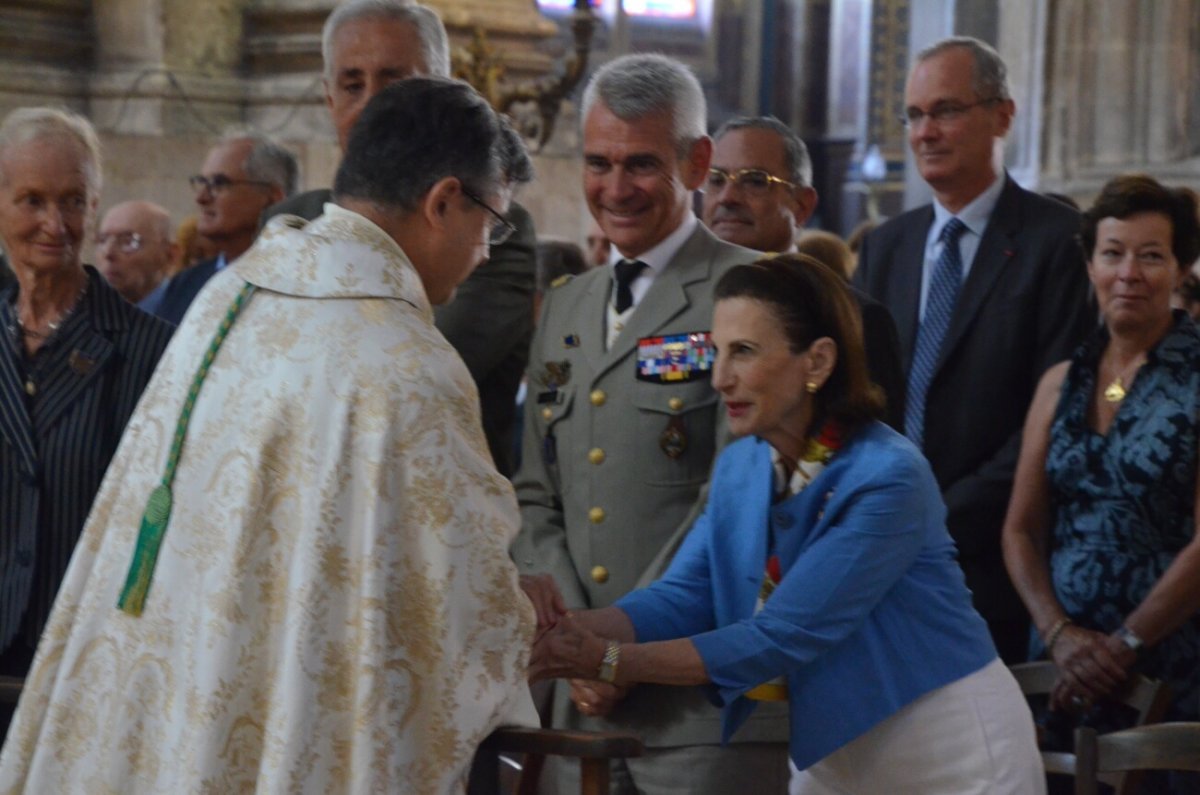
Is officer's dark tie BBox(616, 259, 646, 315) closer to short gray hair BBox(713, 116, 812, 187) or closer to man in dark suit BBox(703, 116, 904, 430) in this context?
man in dark suit BBox(703, 116, 904, 430)

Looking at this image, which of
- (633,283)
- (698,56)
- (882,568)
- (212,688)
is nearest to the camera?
(212,688)

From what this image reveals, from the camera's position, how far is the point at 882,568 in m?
2.70

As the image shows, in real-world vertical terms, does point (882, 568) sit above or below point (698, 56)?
below

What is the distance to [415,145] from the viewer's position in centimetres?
247

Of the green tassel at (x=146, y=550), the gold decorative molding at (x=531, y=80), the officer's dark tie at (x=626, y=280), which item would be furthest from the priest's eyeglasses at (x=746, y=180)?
the gold decorative molding at (x=531, y=80)

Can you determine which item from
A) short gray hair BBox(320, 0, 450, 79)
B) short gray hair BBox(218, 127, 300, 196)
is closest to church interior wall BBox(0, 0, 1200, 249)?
short gray hair BBox(218, 127, 300, 196)

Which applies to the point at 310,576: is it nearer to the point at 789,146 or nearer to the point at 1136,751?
the point at 1136,751

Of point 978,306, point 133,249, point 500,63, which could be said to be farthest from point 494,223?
point 500,63

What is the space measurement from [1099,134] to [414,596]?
9.20 metres

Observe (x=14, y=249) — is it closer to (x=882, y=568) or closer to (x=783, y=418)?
(x=783, y=418)

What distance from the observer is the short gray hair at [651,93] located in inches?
121

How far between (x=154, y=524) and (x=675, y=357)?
1.02 meters

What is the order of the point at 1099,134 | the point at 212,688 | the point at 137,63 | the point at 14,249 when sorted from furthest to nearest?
the point at 1099,134 → the point at 137,63 → the point at 14,249 → the point at 212,688

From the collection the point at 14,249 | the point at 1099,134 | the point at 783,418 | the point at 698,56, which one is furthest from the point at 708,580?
the point at 698,56
